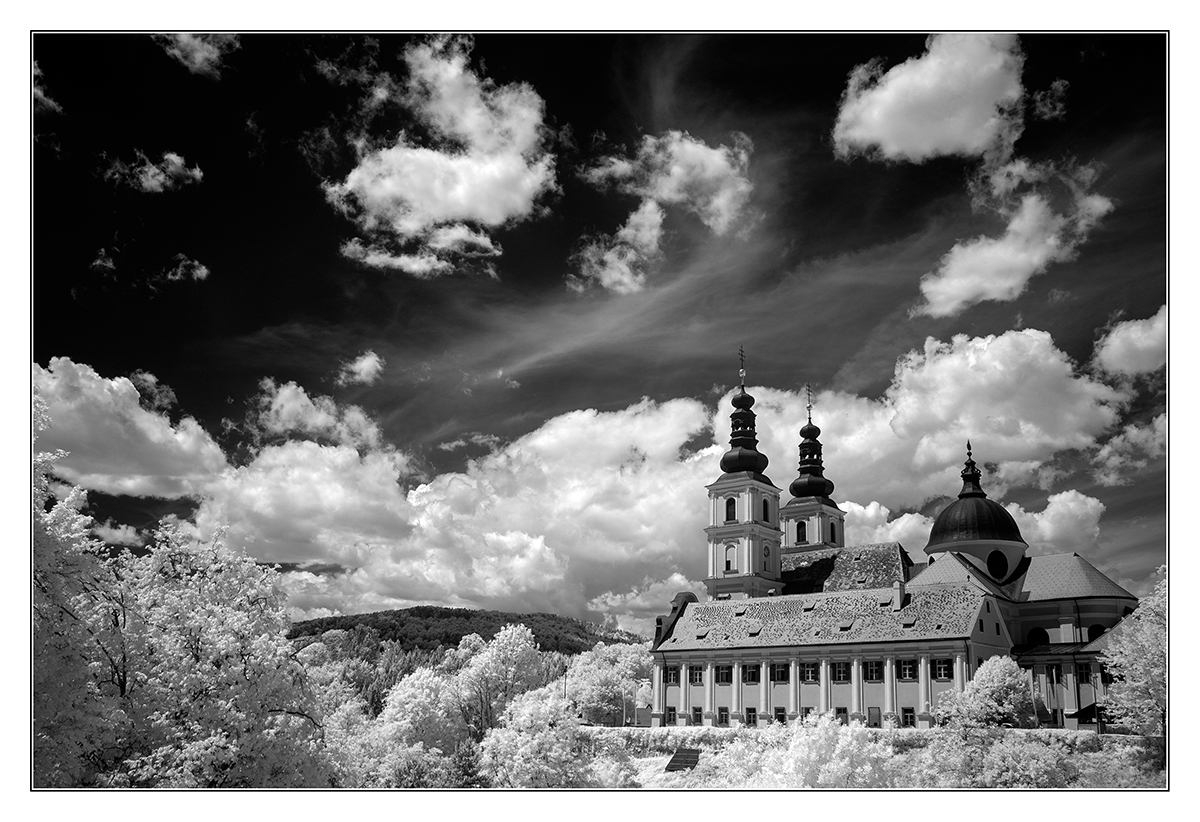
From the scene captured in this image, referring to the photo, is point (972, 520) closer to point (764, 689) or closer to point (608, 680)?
point (764, 689)

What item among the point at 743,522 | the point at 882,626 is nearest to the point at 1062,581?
the point at 882,626

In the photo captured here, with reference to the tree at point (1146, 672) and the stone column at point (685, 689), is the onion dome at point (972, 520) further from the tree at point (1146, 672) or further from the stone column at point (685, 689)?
the tree at point (1146, 672)

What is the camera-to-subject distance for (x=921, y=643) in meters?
45.3

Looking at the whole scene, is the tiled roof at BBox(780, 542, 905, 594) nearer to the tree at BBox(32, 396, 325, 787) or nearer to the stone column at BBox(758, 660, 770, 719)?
the stone column at BBox(758, 660, 770, 719)

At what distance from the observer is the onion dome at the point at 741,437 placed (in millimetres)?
71750

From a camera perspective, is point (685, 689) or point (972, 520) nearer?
point (685, 689)

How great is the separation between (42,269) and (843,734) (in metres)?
24.8

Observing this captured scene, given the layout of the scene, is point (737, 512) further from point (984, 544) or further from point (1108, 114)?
point (1108, 114)

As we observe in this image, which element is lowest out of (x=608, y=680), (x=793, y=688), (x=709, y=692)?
(x=608, y=680)

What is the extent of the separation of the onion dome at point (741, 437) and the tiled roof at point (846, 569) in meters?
7.96

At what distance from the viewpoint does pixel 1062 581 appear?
53.8 metres

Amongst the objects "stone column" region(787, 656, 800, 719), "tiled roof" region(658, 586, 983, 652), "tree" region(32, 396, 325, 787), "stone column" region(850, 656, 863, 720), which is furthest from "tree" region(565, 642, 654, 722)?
"tree" region(32, 396, 325, 787)

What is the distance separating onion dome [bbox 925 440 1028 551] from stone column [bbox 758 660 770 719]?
17618mm

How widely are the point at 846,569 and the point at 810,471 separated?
17.5 metres
